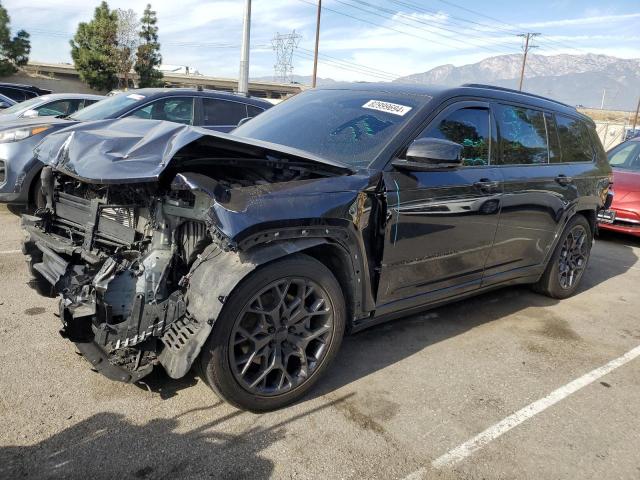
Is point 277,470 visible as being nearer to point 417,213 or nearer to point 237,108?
point 417,213

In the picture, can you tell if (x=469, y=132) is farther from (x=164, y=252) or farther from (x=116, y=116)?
(x=116, y=116)

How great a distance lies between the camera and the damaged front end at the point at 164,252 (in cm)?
250

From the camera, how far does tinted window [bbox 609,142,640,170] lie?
868cm

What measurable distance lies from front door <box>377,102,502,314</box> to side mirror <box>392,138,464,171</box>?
3.5 inches

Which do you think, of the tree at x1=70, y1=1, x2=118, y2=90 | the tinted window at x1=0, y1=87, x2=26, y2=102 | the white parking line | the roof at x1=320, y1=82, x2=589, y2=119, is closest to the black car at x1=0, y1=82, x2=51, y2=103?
the tinted window at x1=0, y1=87, x2=26, y2=102

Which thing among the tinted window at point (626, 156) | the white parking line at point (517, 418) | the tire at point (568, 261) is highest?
the tinted window at point (626, 156)

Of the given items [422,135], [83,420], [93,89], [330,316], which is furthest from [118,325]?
[93,89]

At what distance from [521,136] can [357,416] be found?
8.95 feet

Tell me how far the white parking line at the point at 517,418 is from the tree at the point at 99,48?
133 feet

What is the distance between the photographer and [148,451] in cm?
247

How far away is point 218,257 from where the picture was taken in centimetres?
262

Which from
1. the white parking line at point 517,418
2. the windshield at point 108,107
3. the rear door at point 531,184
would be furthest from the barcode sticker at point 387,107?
the windshield at point 108,107

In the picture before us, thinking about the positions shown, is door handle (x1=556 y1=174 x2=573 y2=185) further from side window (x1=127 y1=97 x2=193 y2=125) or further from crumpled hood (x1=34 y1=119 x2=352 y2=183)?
side window (x1=127 y1=97 x2=193 y2=125)

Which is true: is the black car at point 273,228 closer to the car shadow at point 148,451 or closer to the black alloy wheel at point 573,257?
the car shadow at point 148,451
